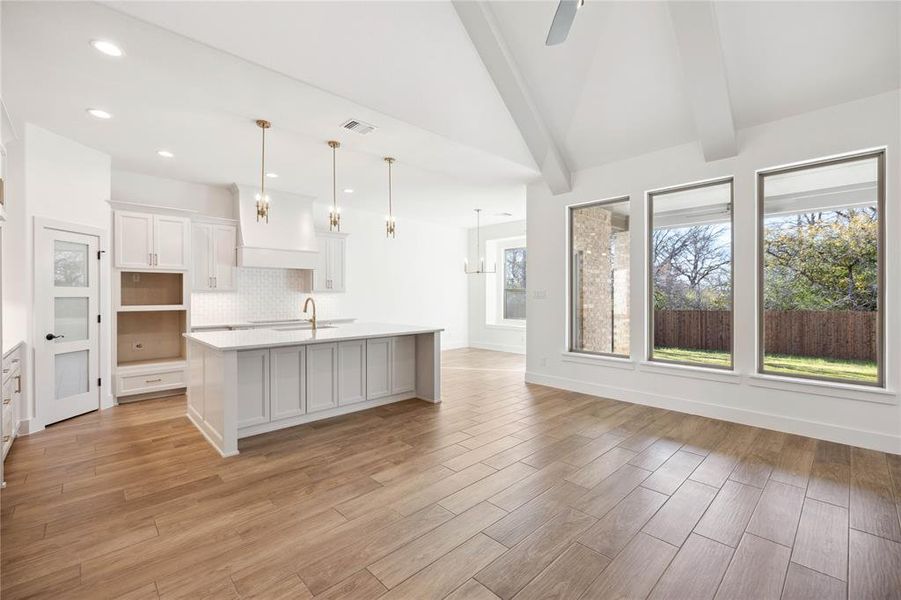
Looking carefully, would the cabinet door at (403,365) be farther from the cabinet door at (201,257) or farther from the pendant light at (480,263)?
the pendant light at (480,263)

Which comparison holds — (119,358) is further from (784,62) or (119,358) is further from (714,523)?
(784,62)

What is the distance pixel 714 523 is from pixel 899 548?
2.68ft

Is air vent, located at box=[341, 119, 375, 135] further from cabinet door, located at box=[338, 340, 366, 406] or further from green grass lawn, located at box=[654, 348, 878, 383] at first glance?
green grass lawn, located at box=[654, 348, 878, 383]

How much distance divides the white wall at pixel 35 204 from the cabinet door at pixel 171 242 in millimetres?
573

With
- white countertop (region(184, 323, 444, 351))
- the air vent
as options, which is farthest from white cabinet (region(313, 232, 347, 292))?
the air vent

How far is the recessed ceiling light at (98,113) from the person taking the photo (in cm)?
359

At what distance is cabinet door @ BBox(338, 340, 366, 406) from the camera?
168 inches

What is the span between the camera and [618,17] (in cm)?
355

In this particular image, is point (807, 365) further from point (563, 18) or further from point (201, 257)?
point (201, 257)

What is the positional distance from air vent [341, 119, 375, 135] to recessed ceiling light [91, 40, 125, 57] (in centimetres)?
162

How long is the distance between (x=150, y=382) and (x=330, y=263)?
10.1ft

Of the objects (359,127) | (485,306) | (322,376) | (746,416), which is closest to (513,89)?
(359,127)

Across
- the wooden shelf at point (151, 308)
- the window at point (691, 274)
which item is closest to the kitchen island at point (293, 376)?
the wooden shelf at point (151, 308)

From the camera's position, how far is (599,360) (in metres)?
5.10
